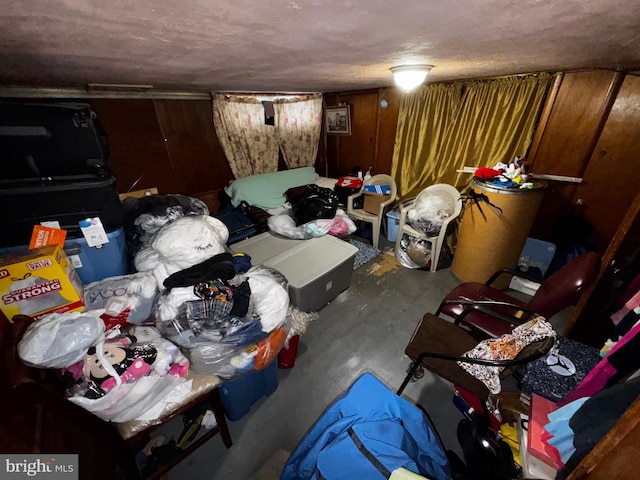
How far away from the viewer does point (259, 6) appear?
648 mm

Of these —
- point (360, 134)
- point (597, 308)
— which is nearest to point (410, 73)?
point (597, 308)

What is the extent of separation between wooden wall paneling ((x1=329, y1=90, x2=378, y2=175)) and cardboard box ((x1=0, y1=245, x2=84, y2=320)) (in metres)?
3.60

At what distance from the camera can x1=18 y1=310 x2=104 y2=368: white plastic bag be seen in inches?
33.6

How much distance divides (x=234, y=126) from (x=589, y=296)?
12.5 feet

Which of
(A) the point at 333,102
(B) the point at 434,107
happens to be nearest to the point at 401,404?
(B) the point at 434,107

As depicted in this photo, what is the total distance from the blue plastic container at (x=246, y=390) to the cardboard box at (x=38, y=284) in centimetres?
87

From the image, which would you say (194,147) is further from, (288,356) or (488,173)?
(488,173)

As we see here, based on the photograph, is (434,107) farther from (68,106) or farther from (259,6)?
(68,106)

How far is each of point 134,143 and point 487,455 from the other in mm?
3800

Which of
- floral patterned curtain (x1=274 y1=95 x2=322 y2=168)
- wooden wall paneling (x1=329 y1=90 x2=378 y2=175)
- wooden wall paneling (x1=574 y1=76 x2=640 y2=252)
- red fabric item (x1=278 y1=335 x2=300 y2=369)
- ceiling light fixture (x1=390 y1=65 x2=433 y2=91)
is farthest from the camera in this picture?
floral patterned curtain (x1=274 y1=95 x2=322 y2=168)

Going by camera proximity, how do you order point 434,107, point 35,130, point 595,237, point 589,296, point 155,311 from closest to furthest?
1. point 35,130
2. point 155,311
3. point 589,296
4. point 595,237
5. point 434,107

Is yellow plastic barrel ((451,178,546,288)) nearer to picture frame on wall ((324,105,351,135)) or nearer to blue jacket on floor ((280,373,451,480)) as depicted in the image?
blue jacket on floor ((280,373,451,480))

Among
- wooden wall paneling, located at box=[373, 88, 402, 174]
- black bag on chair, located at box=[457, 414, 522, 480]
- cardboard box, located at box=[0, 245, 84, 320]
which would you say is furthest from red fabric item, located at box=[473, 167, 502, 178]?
cardboard box, located at box=[0, 245, 84, 320]

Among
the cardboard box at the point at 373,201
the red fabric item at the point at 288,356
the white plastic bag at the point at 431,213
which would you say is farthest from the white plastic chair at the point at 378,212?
the red fabric item at the point at 288,356
